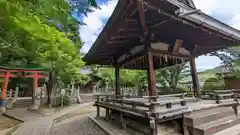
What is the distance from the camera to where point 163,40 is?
5637 millimetres

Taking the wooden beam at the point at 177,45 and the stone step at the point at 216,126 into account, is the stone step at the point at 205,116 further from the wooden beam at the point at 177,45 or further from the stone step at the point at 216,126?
the wooden beam at the point at 177,45

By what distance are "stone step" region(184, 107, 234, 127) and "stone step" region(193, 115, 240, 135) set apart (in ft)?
0.32

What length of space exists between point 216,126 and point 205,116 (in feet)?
1.15

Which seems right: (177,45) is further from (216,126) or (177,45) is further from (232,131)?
(232,131)

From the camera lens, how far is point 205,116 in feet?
13.2

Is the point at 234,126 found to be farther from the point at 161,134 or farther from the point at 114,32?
the point at 114,32

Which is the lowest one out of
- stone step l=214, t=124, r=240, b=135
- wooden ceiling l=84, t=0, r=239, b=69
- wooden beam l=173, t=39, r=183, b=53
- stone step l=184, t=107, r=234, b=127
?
stone step l=214, t=124, r=240, b=135

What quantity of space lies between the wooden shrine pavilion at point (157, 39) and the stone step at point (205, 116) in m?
0.18

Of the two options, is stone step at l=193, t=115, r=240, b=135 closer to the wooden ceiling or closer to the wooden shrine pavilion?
the wooden shrine pavilion

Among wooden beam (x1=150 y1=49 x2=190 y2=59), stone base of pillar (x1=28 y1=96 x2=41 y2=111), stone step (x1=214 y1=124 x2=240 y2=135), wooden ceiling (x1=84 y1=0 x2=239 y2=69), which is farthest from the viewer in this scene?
stone base of pillar (x1=28 y1=96 x2=41 y2=111)

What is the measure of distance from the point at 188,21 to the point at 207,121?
2914 mm

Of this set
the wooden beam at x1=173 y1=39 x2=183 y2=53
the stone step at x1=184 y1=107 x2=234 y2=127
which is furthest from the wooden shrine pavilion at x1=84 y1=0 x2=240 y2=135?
the stone step at x1=184 y1=107 x2=234 y2=127

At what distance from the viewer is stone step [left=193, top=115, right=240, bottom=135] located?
141 inches

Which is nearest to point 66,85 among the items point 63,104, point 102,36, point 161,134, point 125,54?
point 63,104
